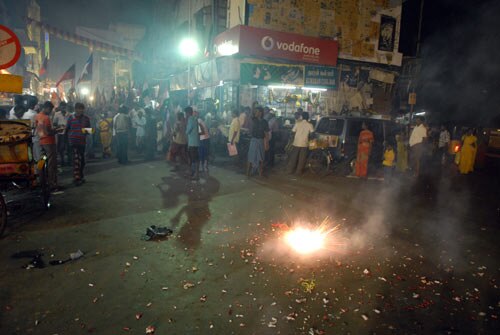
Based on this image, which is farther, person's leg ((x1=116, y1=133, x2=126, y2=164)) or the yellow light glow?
person's leg ((x1=116, y1=133, x2=126, y2=164))

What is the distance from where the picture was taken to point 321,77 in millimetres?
17250

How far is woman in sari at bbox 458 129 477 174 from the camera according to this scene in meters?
13.5

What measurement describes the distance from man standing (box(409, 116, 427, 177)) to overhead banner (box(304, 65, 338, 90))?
639cm

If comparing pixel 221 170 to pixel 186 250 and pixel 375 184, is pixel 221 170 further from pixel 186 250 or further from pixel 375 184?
pixel 186 250

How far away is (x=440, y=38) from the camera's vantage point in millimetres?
21531

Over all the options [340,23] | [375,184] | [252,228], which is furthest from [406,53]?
[252,228]

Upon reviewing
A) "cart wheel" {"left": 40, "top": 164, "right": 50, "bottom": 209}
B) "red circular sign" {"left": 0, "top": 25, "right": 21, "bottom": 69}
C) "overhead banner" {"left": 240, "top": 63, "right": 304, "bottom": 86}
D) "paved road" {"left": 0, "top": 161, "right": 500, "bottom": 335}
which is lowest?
"paved road" {"left": 0, "top": 161, "right": 500, "bottom": 335}

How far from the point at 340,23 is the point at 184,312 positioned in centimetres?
1788

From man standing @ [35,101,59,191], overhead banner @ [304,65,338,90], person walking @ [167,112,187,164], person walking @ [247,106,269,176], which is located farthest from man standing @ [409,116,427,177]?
man standing @ [35,101,59,191]

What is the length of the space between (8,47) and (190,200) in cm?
458

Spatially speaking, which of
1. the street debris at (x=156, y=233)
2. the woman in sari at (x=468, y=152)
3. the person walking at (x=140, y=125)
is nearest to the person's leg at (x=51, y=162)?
the street debris at (x=156, y=233)

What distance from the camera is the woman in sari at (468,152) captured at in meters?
13.5

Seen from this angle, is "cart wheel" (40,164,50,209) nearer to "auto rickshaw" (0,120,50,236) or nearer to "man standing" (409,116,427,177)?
"auto rickshaw" (0,120,50,236)

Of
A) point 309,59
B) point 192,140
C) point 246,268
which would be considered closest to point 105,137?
point 192,140
